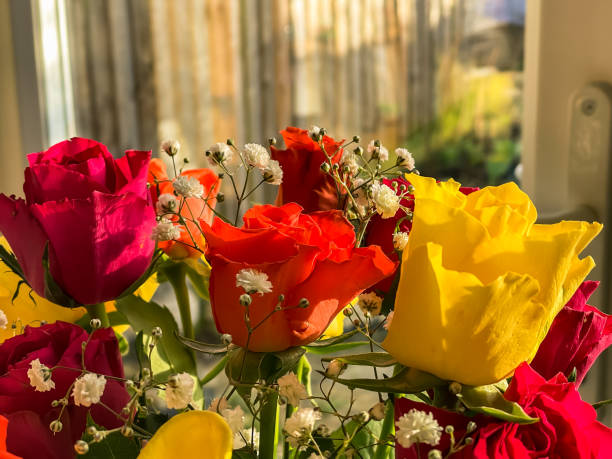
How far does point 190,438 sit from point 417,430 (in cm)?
8

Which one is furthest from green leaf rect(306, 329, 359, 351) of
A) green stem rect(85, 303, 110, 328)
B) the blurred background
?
the blurred background

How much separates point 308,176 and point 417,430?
0.16m

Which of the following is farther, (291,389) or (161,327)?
(161,327)

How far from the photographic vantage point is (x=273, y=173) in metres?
0.33

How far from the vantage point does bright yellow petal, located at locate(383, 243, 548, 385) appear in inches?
9.8

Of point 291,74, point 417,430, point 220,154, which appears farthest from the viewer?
point 291,74

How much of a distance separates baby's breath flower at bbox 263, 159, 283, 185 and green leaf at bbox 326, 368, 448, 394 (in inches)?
3.9

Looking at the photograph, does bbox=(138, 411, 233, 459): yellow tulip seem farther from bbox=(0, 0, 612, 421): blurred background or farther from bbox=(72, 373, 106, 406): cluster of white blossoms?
bbox=(0, 0, 612, 421): blurred background

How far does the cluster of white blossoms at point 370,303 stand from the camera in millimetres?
329

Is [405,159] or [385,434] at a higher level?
[405,159]

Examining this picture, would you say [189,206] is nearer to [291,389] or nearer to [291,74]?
[291,389]

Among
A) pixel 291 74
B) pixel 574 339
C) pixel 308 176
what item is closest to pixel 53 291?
pixel 308 176

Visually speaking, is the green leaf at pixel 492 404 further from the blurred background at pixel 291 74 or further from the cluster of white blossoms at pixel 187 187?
the blurred background at pixel 291 74

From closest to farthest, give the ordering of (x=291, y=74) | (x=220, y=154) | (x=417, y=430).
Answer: (x=417, y=430) → (x=220, y=154) → (x=291, y=74)
